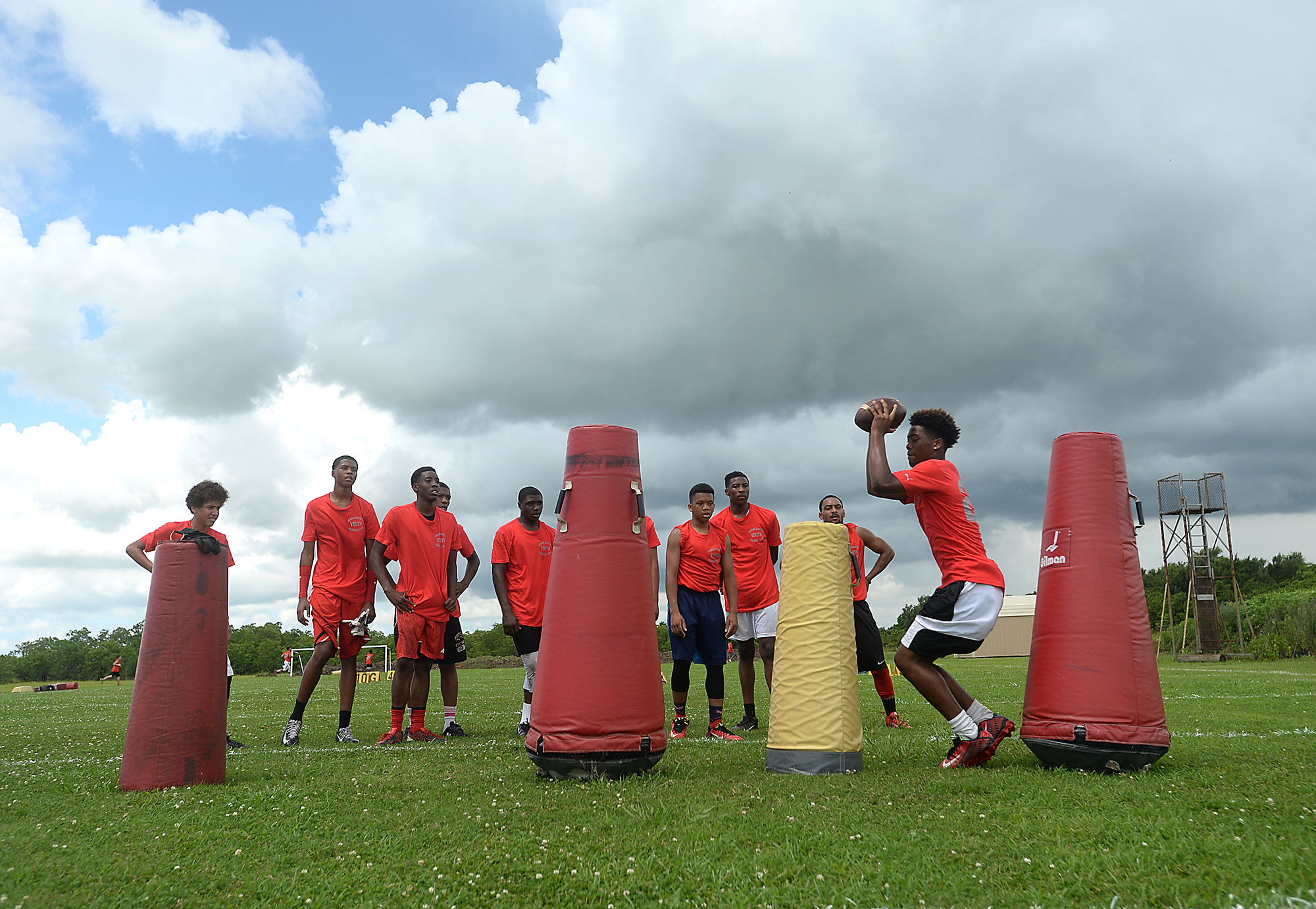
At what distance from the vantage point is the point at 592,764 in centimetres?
487

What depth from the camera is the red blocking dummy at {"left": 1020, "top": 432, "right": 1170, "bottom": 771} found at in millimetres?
5004

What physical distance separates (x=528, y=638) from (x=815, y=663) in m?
4.14

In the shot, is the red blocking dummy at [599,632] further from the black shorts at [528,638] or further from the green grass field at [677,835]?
the black shorts at [528,638]

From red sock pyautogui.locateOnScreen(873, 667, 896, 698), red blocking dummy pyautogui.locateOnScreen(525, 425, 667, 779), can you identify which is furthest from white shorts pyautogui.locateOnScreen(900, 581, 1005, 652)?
red sock pyautogui.locateOnScreen(873, 667, 896, 698)

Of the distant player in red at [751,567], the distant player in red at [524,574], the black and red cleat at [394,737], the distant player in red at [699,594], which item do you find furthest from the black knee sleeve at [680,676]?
the black and red cleat at [394,737]

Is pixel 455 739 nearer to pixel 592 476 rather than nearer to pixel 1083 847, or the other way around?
pixel 592 476

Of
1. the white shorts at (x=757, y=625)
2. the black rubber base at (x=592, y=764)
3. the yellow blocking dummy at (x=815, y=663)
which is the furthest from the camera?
the white shorts at (x=757, y=625)

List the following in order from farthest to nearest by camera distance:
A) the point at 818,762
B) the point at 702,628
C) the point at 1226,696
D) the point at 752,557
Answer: the point at 1226,696, the point at 752,557, the point at 702,628, the point at 818,762

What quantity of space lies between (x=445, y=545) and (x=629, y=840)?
5.52 metres

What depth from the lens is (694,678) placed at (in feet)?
66.8

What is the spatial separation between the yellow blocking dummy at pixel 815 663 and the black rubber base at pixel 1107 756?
1262 mm

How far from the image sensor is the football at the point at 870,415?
5.61m

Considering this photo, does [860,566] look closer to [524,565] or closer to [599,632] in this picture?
[524,565]

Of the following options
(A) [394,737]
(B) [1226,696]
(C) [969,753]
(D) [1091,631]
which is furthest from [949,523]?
(B) [1226,696]
